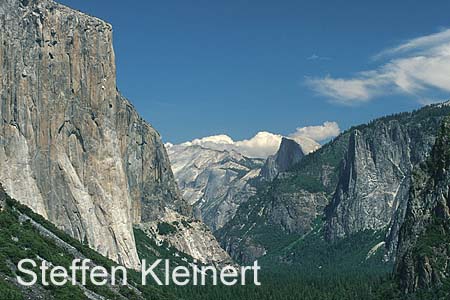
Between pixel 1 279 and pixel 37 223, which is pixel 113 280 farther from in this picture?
pixel 1 279

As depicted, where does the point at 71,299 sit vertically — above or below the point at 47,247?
below

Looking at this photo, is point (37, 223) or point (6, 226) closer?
point (6, 226)

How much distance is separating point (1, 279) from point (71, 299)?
9.74 metres

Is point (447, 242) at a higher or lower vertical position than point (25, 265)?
higher

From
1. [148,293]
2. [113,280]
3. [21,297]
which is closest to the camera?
[21,297]

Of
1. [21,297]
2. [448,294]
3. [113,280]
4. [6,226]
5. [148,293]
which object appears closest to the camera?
[21,297]

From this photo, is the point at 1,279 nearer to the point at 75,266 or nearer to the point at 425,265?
the point at 75,266

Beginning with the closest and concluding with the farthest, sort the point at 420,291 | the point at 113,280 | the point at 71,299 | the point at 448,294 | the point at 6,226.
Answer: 1. the point at 71,299
2. the point at 6,226
3. the point at 113,280
4. the point at 448,294
5. the point at 420,291

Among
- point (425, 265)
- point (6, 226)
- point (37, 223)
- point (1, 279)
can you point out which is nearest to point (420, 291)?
point (425, 265)

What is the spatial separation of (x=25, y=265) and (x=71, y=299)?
7440mm

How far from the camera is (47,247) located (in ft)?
367

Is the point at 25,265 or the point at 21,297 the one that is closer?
the point at 21,297

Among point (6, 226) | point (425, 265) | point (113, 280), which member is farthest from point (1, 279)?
point (425, 265)

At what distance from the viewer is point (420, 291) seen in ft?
629
